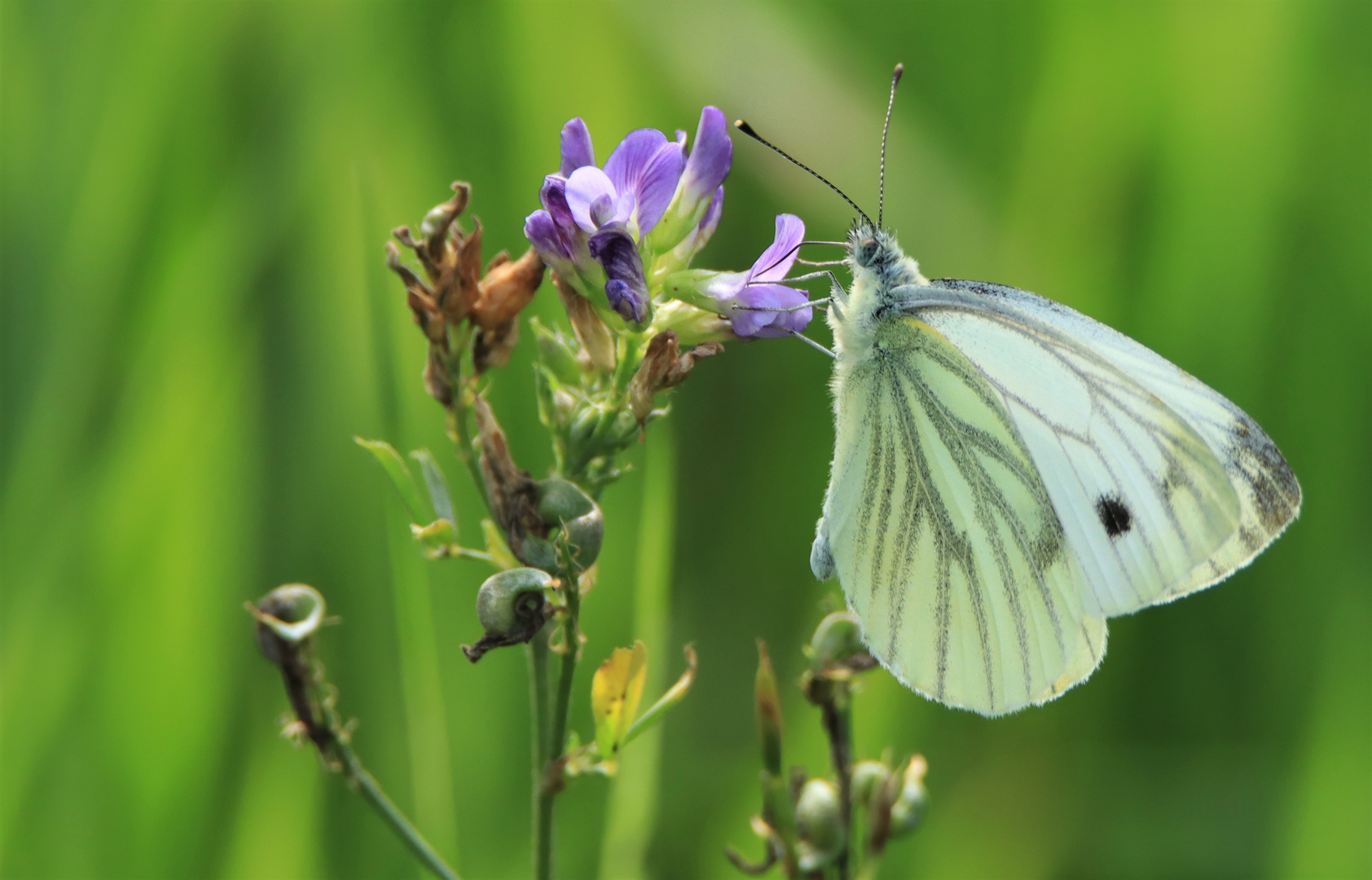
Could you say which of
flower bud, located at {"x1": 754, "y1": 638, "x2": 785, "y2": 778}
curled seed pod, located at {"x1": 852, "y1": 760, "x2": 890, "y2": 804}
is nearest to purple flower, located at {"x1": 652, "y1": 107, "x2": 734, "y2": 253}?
flower bud, located at {"x1": 754, "y1": 638, "x2": 785, "y2": 778}

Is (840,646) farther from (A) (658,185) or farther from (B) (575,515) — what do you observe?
(A) (658,185)

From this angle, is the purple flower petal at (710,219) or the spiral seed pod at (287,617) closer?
the spiral seed pod at (287,617)

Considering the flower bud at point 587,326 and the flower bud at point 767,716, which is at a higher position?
the flower bud at point 587,326

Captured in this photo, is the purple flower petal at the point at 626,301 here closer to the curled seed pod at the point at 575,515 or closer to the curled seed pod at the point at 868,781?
the curled seed pod at the point at 575,515

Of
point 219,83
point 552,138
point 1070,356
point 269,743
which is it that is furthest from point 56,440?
point 1070,356

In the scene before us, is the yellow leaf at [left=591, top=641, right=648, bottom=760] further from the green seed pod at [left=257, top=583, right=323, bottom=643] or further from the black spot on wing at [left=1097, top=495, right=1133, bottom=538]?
the black spot on wing at [left=1097, top=495, right=1133, bottom=538]

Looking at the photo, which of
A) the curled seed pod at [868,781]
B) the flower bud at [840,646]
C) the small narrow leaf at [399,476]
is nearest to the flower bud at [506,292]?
the small narrow leaf at [399,476]
